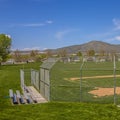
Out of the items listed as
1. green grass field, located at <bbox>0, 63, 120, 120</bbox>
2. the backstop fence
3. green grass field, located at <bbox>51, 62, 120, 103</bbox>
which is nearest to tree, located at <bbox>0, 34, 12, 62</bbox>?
green grass field, located at <bbox>51, 62, 120, 103</bbox>

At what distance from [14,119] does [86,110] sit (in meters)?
3.27

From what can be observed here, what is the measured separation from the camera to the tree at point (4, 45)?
85.7 m

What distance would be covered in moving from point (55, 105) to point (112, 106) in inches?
107

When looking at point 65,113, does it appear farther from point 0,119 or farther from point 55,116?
point 0,119

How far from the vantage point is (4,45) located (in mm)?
87312

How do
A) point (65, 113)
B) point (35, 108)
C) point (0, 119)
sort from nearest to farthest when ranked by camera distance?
point (0, 119), point (65, 113), point (35, 108)

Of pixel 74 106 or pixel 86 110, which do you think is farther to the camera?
pixel 74 106

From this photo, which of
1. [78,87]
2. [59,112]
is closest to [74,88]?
[78,87]

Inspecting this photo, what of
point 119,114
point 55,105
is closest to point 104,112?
point 119,114

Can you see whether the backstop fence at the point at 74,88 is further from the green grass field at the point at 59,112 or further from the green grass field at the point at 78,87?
the green grass field at the point at 59,112

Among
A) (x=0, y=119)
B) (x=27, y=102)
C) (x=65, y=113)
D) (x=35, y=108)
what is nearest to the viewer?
(x=0, y=119)

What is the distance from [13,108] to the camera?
12680mm

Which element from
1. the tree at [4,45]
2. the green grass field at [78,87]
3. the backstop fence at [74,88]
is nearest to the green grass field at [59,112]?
the backstop fence at [74,88]

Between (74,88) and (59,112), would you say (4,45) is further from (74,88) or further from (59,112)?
(59,112)
